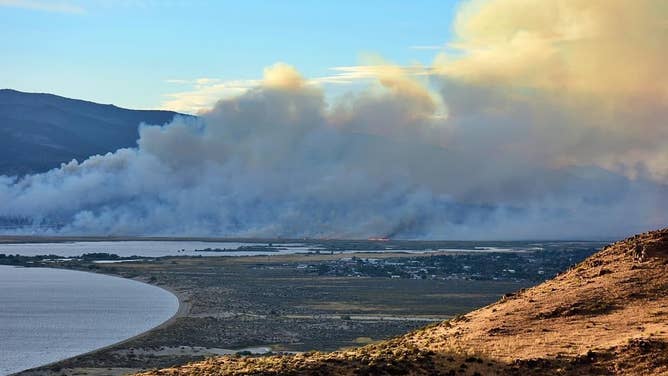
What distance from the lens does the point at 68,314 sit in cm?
12394

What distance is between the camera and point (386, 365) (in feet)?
128

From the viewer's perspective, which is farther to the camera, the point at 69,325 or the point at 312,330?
the point at 69,325

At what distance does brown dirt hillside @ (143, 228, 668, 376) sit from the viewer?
38.7 meters

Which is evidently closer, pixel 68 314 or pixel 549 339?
pixel 549 339

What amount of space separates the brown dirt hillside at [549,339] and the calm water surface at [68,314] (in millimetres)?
45948

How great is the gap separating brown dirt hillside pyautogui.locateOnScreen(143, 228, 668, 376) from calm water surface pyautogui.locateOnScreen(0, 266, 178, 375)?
45948 millimetres

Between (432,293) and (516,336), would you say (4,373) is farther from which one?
(432,293)

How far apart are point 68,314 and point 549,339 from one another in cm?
9290

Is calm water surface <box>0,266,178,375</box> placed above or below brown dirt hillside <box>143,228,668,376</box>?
below

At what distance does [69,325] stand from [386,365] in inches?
3189

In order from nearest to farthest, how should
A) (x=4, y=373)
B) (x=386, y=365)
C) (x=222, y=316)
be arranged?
1. (x=386, y=365)
2. (x=4, y=373)
3. (x=222, y=316)

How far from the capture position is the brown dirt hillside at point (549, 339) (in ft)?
127

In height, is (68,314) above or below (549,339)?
below

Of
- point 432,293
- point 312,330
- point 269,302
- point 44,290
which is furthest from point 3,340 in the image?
point 432,293
